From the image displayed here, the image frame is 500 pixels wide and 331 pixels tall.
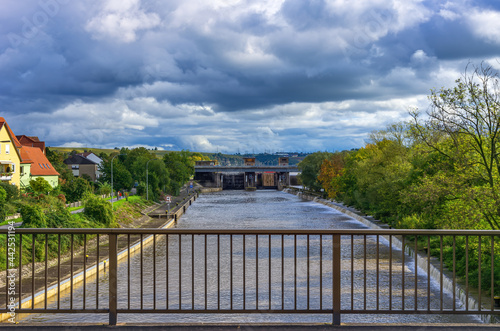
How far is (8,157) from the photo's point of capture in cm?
4575

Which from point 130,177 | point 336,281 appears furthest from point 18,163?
point 336,281

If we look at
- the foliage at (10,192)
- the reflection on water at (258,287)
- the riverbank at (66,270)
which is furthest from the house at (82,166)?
the riverbank at (66,270)

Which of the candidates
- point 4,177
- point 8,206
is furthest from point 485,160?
point 4,177

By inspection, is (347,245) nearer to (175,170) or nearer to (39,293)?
(39,293)

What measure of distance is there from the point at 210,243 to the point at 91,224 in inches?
330

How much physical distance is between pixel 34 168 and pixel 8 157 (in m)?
8.40

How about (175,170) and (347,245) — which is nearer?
(347,245)

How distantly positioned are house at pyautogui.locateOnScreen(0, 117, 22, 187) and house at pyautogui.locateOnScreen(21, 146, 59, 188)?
168 cm

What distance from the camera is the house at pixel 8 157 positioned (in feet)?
145

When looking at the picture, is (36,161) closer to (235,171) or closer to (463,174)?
(463,174)

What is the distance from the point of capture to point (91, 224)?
112 feet

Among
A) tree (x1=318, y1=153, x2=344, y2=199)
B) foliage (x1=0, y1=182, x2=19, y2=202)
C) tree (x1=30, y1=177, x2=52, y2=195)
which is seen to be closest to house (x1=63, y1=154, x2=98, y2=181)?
tree (x1=318, y1=153, x2=344, y2=199)

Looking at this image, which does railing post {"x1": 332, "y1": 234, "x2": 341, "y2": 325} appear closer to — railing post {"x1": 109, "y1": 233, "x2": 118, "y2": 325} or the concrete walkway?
the concrete walkway

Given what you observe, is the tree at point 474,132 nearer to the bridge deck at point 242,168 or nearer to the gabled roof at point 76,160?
the gabled roof at point 76,160
